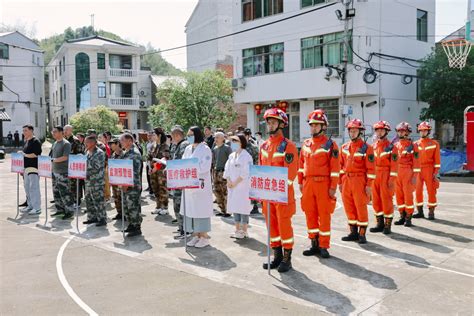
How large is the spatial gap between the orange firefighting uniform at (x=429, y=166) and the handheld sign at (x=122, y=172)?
5.92 m

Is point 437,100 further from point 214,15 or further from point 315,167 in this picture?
point 214,15

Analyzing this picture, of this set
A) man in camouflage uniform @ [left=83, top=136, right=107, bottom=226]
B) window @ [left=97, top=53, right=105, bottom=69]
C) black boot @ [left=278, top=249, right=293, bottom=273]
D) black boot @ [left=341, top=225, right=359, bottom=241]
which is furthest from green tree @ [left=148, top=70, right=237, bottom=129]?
black boot @ [left=278, top=249, right=293, bottom=273]

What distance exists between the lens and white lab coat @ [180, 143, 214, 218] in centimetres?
742

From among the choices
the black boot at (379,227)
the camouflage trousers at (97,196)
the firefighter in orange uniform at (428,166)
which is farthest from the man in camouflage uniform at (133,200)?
the firefighter in orange uniform at (428,166)

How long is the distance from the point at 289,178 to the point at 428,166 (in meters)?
4.87

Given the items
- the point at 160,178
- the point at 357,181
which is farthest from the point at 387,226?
the point at 160,178

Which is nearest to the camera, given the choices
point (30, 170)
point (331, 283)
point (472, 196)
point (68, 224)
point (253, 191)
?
point (331, 283)

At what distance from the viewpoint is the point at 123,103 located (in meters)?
A: 42.1

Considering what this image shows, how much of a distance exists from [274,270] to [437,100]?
18236 mm

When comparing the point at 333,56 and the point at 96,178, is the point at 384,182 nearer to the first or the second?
the point at 96,178

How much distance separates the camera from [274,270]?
242 inches

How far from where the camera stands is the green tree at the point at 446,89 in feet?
67.1

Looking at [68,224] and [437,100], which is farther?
[437,100]

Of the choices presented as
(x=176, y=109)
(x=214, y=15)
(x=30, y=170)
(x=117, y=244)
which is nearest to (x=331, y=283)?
(x=117, y=244)
